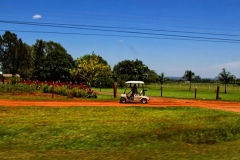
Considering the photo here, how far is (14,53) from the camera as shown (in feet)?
282

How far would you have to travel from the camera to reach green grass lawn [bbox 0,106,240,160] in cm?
800

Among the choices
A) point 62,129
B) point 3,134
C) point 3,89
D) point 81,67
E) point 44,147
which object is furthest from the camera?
point 81,67

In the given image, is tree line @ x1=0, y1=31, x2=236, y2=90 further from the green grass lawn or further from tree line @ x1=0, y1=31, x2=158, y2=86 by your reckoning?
the green grass lawn

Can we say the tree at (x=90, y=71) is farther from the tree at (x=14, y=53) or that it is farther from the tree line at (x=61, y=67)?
the tree at (x=14, y=53)

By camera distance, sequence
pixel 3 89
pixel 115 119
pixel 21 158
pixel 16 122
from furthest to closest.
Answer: pixel 3 89 → pixel 115 119 → pixel 16 122 → pixel 21 158

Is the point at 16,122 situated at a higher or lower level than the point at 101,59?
lower

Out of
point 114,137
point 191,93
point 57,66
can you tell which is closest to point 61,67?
point 57,66

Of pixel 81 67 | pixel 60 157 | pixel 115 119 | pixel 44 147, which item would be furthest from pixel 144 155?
pixel 81 67

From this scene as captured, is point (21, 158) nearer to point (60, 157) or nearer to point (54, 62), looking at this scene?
point (60, 157)

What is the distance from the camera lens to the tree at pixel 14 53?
85312 mm

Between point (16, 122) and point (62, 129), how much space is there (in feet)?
7.72

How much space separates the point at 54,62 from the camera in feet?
247

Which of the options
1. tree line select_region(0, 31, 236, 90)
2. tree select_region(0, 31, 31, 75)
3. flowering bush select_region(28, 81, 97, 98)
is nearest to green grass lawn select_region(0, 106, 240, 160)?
flowering bush select_region(28, 81, 97, 98)

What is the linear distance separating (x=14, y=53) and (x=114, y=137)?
8253 centimetres
